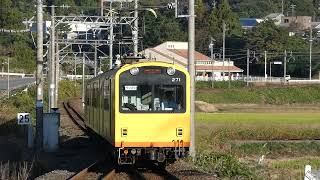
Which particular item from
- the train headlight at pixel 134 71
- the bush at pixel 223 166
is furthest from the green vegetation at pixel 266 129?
the train headlight at pixel 134 71

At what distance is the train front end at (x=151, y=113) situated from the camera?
17141 mm

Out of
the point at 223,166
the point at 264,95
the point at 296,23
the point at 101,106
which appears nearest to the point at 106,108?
the point at 101,106

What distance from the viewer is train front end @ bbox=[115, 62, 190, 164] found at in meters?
17.1

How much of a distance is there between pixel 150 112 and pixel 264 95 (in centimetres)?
6704

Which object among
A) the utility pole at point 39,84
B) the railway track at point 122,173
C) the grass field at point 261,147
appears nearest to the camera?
the railway track at point 122,173

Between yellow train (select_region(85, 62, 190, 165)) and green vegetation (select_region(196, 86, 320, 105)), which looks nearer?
yellow train (select_region(85, 62, 190, 165))

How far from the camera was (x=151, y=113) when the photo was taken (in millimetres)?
17250

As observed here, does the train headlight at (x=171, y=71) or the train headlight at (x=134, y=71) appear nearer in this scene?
the train headlight at (x=134, y=71)

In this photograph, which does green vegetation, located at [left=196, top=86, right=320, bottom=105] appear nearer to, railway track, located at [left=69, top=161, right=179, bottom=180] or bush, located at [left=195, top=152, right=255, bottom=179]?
bush, located at [left=195, top=152, right=255, bottom=179]

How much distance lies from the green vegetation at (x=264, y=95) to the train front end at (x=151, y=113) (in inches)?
2409

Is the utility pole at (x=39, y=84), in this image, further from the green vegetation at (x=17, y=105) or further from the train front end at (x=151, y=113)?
the green vegetation at (x=17, y=105)

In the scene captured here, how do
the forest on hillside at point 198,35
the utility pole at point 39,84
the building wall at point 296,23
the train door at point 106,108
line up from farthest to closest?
the building wall at point 296,23
the forest on hillside at point 198,35
the utility pole at point 39,84
the train door at point 106,108

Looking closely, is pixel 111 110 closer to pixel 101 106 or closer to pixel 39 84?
pixel 101 106

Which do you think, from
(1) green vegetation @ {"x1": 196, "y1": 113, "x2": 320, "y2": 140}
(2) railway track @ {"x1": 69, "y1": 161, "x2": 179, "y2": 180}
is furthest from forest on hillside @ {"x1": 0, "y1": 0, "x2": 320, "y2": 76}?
(2) railway track @ {"x1": 69, "y1": 161, "x2": 179, "y2": 180}
